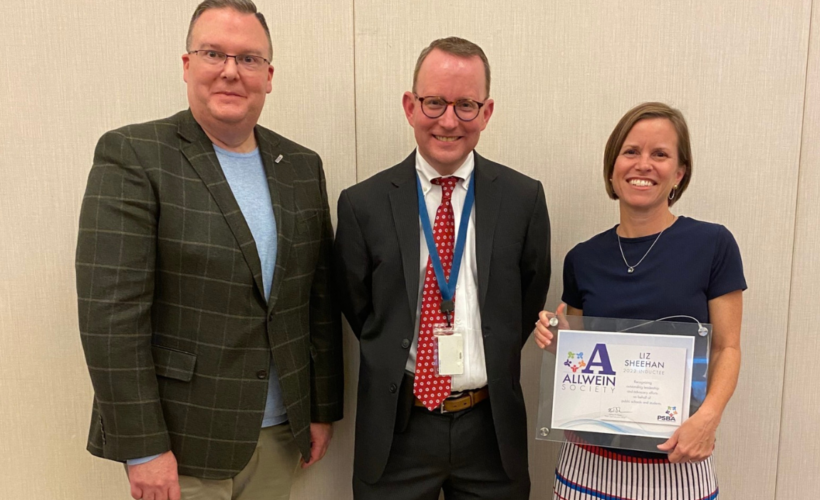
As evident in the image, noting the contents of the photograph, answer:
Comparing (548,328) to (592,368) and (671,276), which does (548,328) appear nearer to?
(592,368)

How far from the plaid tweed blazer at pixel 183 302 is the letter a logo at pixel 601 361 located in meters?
0.87

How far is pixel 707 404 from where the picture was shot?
155 centimetres

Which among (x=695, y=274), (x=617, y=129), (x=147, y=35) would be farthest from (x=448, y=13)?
(x=695, y=274)

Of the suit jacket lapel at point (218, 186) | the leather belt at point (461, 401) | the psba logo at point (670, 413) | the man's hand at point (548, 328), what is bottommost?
the leather belt at point (461, 401)

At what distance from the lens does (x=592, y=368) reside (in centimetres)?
160

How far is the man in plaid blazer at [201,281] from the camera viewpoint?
1.46m

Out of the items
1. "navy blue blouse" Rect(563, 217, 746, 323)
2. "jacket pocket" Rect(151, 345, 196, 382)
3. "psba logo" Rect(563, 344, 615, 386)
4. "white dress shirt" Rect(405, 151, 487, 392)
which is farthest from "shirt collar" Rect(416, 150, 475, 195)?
"jacket pocket" Rect(151, 345, 196, 382)

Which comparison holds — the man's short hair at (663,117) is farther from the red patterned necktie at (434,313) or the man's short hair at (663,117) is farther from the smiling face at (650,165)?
the red patterned necktie at (434,313)

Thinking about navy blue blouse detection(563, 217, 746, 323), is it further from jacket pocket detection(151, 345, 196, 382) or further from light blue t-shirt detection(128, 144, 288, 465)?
jacket pocket detection(151, 345, 196, 382)

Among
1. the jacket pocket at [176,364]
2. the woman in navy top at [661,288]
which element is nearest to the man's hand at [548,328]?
the woman in navy top at [661,288]

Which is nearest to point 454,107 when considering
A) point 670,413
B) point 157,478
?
point 670,413

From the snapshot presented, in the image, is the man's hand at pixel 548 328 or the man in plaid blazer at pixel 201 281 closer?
the man in plaid blazer at pixel 201 281

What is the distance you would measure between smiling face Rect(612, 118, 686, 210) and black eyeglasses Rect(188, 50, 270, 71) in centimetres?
110

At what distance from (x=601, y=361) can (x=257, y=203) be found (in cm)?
109
